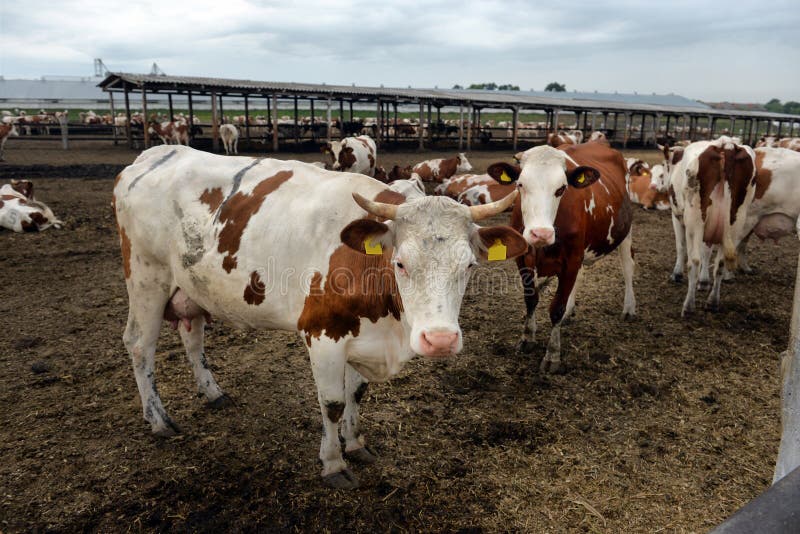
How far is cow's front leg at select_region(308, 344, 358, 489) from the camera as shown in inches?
118

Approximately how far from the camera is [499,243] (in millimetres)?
2770

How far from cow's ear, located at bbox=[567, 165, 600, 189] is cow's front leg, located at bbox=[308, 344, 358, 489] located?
2716 millimetres

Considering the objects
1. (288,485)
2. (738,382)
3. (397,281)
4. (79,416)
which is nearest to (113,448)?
(79,416)

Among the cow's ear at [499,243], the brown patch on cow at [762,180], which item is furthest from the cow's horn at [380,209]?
the brown patch on cow at [762,180]

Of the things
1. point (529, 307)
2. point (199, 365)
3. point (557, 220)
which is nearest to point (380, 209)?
point (199, 365)

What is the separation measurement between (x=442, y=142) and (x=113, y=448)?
2971 cm

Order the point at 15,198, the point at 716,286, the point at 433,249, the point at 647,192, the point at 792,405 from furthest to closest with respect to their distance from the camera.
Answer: the point at 647,192 < the point at 15,198 < the point at 716,286 < the point at 433,249 < the point at 792,405

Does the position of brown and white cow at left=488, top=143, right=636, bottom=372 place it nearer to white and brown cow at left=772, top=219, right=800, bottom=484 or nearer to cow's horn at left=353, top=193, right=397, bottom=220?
cow's horn at left=353, top=193, right=397, bottom=220

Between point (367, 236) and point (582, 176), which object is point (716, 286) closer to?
point (582, 176)

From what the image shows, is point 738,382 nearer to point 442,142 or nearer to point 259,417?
point 259,417

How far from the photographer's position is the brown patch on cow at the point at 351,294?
2926 mm

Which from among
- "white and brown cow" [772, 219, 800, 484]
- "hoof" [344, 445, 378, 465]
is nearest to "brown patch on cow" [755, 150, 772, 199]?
"hoof" [344, 445, 378, 465]

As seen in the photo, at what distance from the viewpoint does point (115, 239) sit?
8.86 m

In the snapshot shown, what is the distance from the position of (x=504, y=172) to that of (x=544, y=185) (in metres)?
0.59
